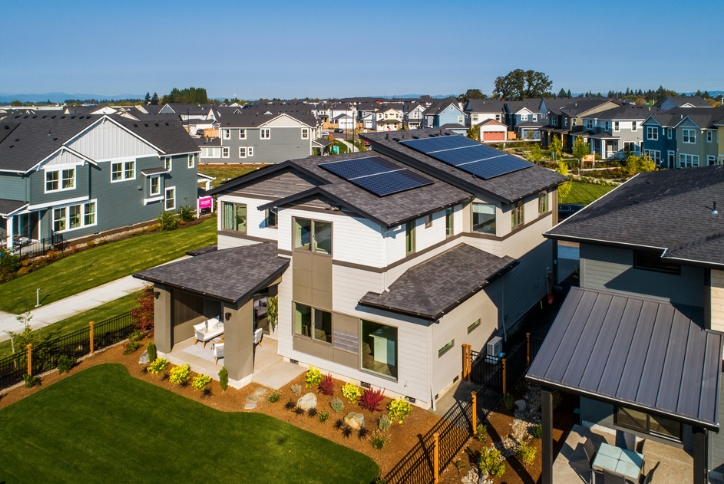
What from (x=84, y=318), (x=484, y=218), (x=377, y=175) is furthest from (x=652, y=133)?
(x=84, y=318)

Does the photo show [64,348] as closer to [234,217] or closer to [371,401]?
[234,217]

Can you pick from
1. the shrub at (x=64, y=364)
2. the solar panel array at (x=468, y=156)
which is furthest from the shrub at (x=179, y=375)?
the solar panel array at (x=468, y=156)

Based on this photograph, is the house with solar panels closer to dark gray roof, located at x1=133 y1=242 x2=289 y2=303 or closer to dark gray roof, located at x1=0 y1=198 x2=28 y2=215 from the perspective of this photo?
dark gray roof, located at x1=133 y1=242 x2=289 y2=303

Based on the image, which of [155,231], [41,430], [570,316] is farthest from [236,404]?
[155,231]

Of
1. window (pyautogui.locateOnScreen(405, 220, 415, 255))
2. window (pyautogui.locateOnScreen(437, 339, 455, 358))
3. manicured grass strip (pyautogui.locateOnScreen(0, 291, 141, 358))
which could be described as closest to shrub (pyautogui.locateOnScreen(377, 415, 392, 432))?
window (pyautogui.locateOnScreen(437, 339, 455, 358))

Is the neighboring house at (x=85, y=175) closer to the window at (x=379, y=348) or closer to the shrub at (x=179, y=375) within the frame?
the shrub at (x=179, y=375)

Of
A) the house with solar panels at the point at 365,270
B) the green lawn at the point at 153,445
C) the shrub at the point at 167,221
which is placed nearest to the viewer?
the green lawn at the point at 153,445
